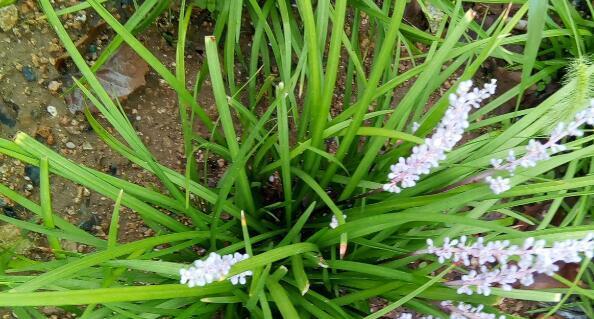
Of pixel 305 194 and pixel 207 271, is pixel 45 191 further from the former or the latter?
pixel 305 194

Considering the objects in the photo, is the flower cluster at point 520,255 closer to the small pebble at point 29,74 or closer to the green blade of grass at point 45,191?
the green blade of grass at point 45,191

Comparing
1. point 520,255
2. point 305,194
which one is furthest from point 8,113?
point 520,255

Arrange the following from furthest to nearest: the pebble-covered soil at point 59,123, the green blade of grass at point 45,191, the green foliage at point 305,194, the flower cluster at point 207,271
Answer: the pebble-covered soil at point 59,123
the green foliage at point 305,194
the green blade of grass at point 45,191
the flower cluster at point 207,271

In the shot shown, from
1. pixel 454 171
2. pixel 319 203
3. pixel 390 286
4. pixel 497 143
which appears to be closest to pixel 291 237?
pixel 319 203

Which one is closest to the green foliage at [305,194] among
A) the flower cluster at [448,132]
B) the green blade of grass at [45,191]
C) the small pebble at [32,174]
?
the green blade of grass at [45,191]

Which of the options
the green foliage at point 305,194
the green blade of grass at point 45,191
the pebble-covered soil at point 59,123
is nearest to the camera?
the green blade of grass at point 45,191

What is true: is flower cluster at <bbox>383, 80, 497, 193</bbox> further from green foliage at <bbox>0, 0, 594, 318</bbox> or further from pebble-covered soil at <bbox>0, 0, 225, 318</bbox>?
pebble-covered soil at <bbox>0, 0, 225, 318</bbox>

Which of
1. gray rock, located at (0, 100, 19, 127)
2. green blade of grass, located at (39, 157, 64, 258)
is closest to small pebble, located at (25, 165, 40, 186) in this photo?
gray rock, located at (0, 100, 19, 127)
